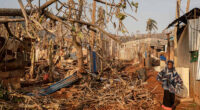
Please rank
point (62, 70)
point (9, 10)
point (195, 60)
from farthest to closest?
point (62, 70) < point (195, 60) < point (9, 10)

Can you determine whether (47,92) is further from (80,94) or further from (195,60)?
(195,60)

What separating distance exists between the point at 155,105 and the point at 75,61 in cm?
916

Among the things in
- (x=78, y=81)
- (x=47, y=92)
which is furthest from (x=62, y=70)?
(x=47, y=92)

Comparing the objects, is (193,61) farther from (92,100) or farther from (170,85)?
(92,100)

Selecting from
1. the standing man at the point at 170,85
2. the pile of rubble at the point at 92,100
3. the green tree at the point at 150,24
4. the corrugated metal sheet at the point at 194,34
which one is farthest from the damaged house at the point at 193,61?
the green tree at the point at 150,24

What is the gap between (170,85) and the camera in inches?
189

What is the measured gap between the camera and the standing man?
15.5 ft

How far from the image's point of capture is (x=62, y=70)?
11125 mm

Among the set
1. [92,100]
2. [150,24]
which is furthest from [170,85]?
[150,24]

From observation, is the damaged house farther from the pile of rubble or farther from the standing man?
the pile of rubble

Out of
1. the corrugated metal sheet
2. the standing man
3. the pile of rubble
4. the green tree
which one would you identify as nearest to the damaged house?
the corrugated metal sheet

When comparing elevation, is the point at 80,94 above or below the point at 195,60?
below

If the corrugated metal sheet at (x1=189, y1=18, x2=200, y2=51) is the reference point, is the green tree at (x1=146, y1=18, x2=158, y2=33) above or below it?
above

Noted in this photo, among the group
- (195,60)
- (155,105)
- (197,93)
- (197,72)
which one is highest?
(195,60)
